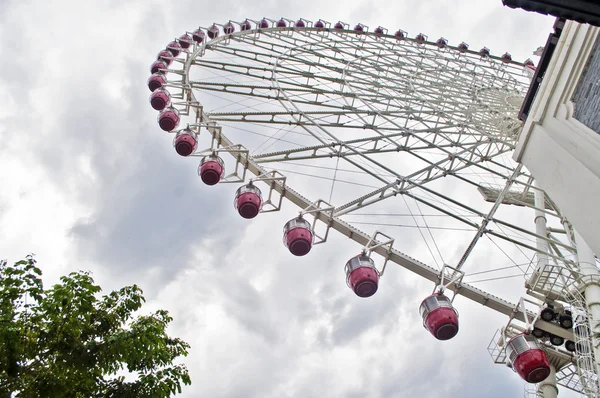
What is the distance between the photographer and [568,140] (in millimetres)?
7488

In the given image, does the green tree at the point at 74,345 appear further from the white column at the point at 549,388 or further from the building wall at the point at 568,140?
the white column at the point at 549,388

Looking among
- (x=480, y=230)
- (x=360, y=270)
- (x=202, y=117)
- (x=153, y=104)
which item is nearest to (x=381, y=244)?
(x=360, y=270)

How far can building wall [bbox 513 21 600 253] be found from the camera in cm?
691

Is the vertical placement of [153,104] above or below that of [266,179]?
above

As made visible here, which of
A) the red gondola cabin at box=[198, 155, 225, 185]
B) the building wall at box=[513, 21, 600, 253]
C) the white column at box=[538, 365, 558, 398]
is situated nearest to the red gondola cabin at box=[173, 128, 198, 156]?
the red gondola cabin at box=[198, 155, 225, 185]

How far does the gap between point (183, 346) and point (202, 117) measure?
31.9 feet

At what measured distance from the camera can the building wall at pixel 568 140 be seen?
22.7ft

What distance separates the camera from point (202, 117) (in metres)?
16.5

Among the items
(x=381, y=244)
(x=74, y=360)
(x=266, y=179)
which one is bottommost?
(x=74, y=360)

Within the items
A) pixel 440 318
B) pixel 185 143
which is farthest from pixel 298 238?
pixel 185 143

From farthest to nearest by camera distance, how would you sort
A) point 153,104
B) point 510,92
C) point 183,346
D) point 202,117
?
point 510,92 → point 153,104 → point 202,117 → point 183,346

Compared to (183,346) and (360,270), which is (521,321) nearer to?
(360,270)

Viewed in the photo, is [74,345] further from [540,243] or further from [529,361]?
[540,243]

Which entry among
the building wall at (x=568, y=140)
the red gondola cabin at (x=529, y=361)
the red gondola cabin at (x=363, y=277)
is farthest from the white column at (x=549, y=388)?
the building wall at (x=568, y=140)
